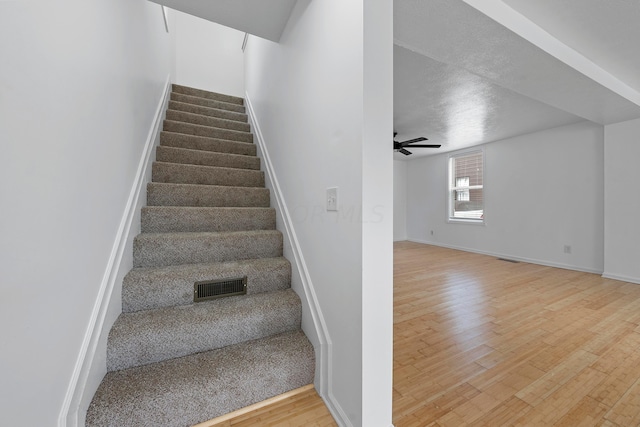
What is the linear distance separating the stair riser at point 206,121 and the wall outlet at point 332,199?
93.1 inches

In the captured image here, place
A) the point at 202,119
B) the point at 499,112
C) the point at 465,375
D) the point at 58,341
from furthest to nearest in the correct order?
the point at 499,112 → the point at 202,119 → the point at 465,375 → the point at 58,341

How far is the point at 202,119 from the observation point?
290cm

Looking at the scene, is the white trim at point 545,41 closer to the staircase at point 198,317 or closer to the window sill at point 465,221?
the staircase at point 198,317

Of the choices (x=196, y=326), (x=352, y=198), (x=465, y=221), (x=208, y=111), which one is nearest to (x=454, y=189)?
(x=465, y=221)

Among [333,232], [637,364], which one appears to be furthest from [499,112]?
[333,232]

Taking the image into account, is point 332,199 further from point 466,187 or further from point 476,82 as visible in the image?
point 466,187

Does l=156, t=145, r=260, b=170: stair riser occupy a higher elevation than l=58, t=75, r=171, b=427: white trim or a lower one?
higher

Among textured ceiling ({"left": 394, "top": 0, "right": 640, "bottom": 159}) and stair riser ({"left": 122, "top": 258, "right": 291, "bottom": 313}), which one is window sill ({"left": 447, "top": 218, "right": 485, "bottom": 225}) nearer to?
textured ceiling ({"left": 394, "top": 0, "right": 640, "bottom": 159})

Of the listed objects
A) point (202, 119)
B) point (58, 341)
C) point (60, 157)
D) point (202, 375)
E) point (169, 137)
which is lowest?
point (202, 375)

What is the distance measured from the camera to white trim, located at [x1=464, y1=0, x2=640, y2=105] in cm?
141

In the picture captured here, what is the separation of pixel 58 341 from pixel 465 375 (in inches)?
74.2

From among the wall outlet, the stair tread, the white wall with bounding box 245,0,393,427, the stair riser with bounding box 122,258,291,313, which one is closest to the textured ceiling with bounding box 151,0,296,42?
the white wall with bounding box 245,0,393,427

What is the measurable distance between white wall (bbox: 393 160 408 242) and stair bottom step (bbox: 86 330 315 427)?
5.65 m

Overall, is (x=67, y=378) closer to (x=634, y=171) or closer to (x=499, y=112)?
(x=499, y=112)
